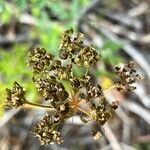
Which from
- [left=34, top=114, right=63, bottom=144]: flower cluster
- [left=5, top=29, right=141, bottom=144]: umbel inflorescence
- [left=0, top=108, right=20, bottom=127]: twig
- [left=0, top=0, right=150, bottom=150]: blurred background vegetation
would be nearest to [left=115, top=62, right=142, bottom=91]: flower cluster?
[left=5, top=29, right=141, bottom=144]: umbel inflorescence

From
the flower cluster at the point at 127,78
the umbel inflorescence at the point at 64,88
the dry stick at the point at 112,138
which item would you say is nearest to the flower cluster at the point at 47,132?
the umbel inflorescence at the point at 64,88

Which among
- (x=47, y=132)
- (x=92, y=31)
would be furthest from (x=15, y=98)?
(x=92, y=31)

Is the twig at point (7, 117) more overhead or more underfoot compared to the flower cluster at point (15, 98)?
more overhead

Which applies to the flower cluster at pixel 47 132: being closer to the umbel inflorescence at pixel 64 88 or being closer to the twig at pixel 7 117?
the umbel inflorescence at pixel 64 88

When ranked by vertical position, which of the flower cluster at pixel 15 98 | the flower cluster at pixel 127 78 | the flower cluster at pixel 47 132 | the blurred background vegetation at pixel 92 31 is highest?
the blurred background vegetation at pixel 92 31

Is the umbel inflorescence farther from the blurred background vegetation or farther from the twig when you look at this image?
the twig

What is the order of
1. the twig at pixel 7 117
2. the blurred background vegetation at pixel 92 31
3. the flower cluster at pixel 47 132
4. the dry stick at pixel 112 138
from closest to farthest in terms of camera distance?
the flower cluster at pixel 47 132 → the blurred background vegetation at pixel 92 31 → the twig at pixel 7 117 → the dry stick at pixel 112 138

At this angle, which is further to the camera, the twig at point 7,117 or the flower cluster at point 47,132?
the twig at point 7,117

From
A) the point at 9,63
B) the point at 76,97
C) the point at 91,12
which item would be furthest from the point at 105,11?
the point at 76,97
